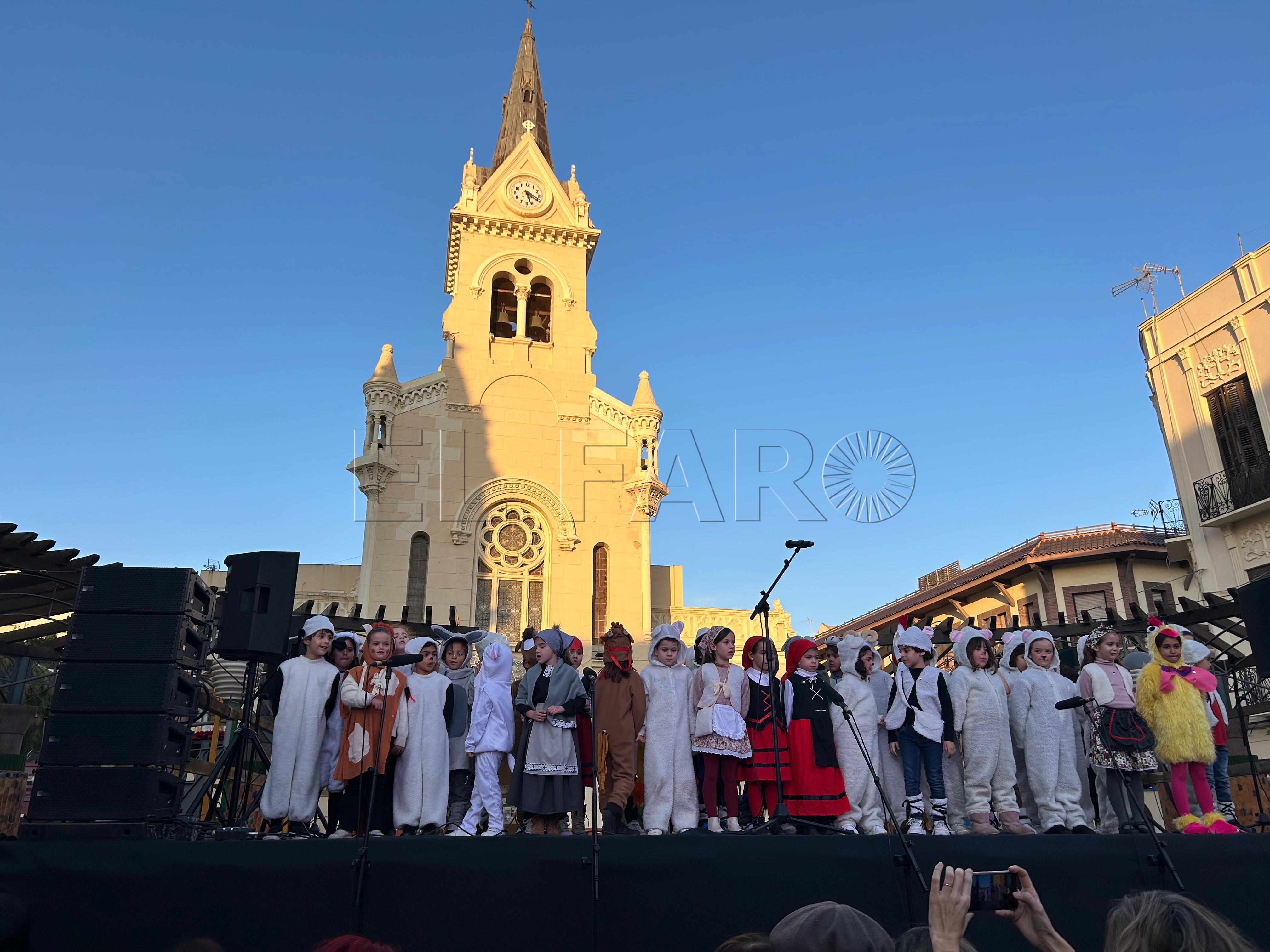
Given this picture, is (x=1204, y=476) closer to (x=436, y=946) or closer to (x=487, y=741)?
(x=487, y=741)

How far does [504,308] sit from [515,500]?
6.76 metres

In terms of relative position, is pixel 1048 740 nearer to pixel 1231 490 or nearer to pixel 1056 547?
pixel 1231 490

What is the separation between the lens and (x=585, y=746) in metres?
7.79

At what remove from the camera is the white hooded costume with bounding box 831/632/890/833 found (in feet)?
24.7

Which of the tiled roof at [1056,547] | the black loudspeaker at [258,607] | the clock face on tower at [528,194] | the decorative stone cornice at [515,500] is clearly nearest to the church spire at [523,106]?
the clock face on tower at [528,194]

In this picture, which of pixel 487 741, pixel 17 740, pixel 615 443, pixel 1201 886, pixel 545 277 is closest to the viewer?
pixel 1201 886

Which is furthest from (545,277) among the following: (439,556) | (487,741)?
(487,741)

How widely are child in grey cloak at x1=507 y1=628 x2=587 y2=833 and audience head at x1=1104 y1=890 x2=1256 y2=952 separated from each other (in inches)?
210

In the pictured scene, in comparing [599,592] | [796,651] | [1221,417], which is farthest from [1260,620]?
[599,592]

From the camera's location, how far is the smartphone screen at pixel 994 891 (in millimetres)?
2684

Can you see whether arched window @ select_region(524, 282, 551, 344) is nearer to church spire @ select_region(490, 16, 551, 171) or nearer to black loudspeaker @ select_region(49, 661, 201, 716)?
church spire @ select_region(490, 16, 551, 171)

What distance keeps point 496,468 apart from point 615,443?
3501 millimetres

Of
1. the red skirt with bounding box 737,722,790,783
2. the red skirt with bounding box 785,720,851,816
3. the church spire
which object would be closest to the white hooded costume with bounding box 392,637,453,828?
the red skirt with bounding box 737,722,790,783

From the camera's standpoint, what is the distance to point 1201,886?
597 cm
